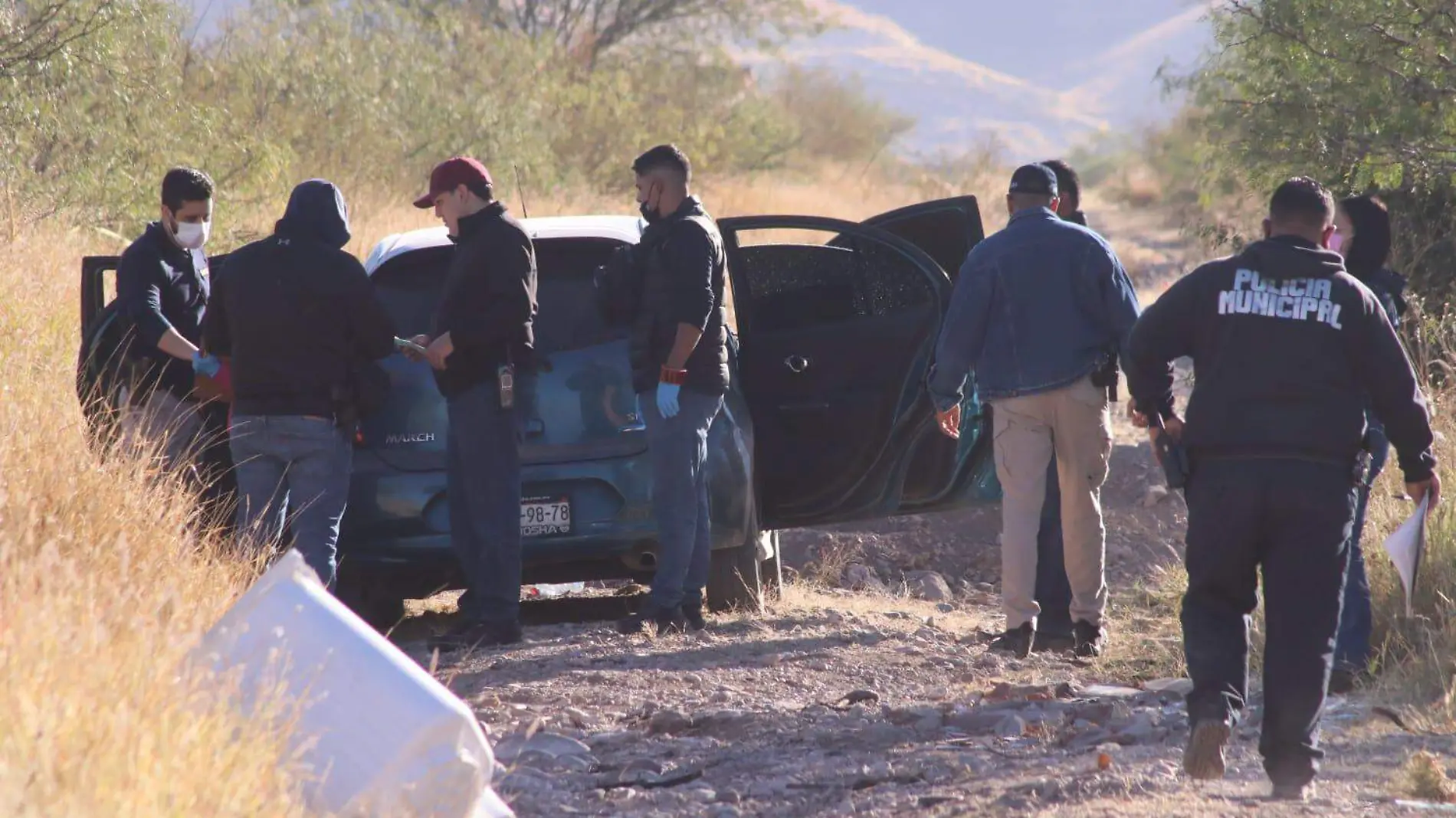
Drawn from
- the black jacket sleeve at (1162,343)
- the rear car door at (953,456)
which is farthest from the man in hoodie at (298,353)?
the black jacket sleeve at (1162,343)

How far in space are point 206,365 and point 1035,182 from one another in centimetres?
327

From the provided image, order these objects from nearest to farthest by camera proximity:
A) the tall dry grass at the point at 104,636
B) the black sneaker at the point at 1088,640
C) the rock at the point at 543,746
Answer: the tall dry grass at the point at 104,636 → the rock at the point at 543,746 → the black sneaker at the point at 1088,640

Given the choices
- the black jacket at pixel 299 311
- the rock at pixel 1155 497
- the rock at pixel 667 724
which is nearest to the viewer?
the rock at pixel 667 724

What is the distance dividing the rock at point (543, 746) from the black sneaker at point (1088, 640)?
98.1 inches

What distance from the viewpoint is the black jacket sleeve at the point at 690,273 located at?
703 cm

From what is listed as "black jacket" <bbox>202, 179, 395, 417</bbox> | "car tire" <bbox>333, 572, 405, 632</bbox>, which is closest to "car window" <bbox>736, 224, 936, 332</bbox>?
"black jacket" <bbox>202, 179, 395, 417</bbox>

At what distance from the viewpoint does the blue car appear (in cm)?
717

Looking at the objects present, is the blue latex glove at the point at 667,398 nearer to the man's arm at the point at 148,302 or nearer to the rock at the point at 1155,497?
the man's arm at the point at 148,302

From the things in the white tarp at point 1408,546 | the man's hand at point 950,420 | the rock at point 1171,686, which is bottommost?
the rock at point 1171,686

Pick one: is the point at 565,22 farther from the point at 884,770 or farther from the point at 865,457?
the point at 884,770

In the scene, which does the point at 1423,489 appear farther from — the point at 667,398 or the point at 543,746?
the point at 667,398

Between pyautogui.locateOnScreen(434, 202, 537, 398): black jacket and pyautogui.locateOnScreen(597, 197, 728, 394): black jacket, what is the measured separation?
14.0 inches

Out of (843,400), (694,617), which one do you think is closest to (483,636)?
(694,617)

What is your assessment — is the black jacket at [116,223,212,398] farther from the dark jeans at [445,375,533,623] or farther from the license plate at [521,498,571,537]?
the license plate at [521,498,571,537]
